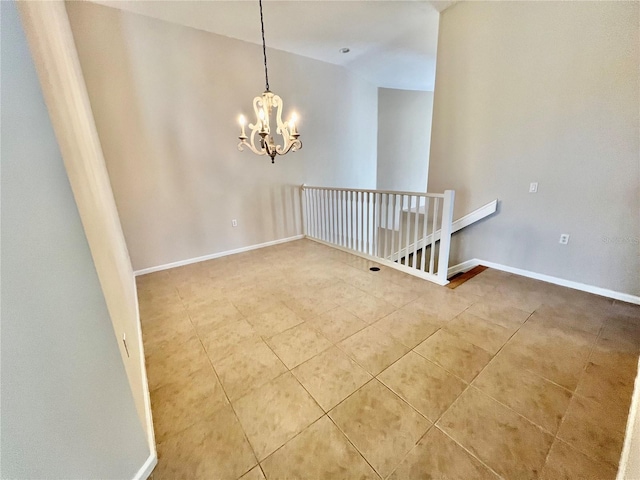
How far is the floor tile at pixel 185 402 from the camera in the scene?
134cm

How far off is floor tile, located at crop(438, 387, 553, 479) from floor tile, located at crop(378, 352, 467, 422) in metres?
0.05

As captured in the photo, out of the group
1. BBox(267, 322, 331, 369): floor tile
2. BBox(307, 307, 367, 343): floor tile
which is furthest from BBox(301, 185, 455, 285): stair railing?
BBox(267, 322, 331, 369): floor tile

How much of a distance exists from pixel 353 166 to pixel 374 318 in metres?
3.87

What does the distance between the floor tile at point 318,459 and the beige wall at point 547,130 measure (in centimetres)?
290

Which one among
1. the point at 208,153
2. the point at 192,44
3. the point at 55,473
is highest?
the point at 192,44

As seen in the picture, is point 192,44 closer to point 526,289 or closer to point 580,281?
point 526,289

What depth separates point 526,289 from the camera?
257 centimetres

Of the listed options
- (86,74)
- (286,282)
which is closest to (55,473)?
(286,282)

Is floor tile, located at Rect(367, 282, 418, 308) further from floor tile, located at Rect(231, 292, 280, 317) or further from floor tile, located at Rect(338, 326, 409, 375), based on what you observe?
floor tile, located at Rect(231, 292, 280, 317)

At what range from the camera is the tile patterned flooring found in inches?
45.3

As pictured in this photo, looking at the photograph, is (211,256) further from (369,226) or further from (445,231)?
(445,231)

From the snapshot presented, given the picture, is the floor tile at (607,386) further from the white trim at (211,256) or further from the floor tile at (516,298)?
the white trim at (211,256)

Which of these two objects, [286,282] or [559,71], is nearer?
[559,71]

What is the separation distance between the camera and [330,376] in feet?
5.24
